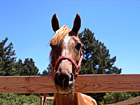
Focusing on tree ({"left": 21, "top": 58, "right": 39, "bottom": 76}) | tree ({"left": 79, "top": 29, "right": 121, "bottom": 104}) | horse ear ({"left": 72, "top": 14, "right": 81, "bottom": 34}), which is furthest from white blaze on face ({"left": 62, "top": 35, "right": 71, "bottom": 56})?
tree ({"left": 21, "top": 58, "right": 39, "bottom": 76})

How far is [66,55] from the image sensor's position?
6.72ft

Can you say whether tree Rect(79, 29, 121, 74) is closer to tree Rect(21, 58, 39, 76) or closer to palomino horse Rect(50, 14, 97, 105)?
palomino horse Rect(50, 14, 97, 105)

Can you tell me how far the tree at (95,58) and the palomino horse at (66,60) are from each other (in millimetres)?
19864

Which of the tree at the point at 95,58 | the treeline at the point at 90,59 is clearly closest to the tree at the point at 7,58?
the treeline at the point at 90,59

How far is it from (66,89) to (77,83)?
34.6 inches

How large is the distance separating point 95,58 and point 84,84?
22778mm

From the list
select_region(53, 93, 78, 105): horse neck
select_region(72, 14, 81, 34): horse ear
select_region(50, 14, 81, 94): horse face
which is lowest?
select_region(53, 93, 78, 105): horse neck

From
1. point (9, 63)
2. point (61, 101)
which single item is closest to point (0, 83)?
point (61, 101)

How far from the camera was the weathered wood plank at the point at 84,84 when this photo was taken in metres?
2.61

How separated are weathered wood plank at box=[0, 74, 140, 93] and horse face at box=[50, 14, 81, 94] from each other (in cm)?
59

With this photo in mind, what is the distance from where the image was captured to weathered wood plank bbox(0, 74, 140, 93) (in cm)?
261

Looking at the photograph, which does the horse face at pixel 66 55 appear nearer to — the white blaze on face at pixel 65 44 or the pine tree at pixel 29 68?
the white blaze on face at pixel 65 44

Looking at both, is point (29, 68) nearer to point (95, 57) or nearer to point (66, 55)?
point (95, 57)

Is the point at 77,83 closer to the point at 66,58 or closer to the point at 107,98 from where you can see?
the point at 66,58
